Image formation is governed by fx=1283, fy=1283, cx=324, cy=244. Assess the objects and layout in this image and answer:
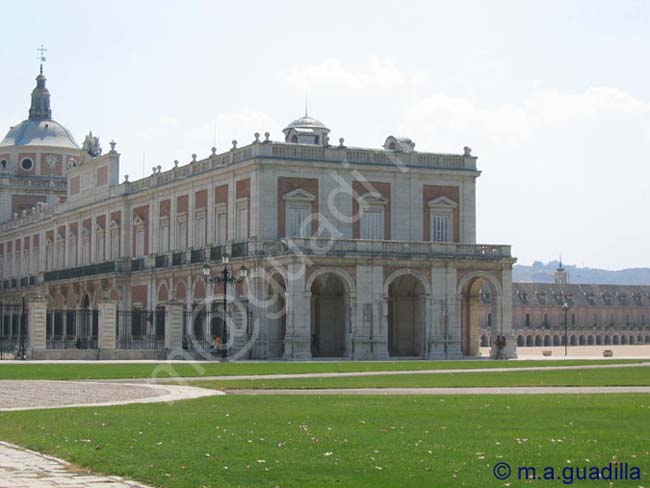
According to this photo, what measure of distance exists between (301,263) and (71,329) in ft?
88.2

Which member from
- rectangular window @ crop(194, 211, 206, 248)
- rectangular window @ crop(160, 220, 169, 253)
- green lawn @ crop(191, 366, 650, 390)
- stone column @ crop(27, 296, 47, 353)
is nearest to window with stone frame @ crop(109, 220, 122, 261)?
rectangular window @ crop(160, 220, 169, 253)

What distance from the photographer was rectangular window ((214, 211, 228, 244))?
7200 cm

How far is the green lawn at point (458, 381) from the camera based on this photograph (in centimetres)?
3488

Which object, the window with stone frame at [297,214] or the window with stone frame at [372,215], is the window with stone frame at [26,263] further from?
the window with stone frame at [372,215]

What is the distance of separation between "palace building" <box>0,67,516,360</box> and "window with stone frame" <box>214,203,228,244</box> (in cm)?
11

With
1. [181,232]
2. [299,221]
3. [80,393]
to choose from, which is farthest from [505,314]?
[80,393]

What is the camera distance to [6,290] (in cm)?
10931

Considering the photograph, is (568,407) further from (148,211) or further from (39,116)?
(39,116)

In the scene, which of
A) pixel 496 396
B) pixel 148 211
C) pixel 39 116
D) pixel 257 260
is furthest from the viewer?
pixel 39 116

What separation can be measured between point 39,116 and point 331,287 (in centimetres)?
5747

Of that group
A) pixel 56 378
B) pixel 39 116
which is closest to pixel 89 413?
pixel 56 378

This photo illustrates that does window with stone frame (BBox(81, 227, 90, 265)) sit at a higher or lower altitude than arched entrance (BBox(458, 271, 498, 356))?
higher

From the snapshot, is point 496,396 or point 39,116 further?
point 39,116

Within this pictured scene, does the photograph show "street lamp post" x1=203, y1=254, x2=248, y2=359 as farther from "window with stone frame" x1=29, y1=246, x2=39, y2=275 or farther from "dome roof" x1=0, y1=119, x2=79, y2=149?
"dome roof" x1=0, y1=119, x2=79, y2=149
